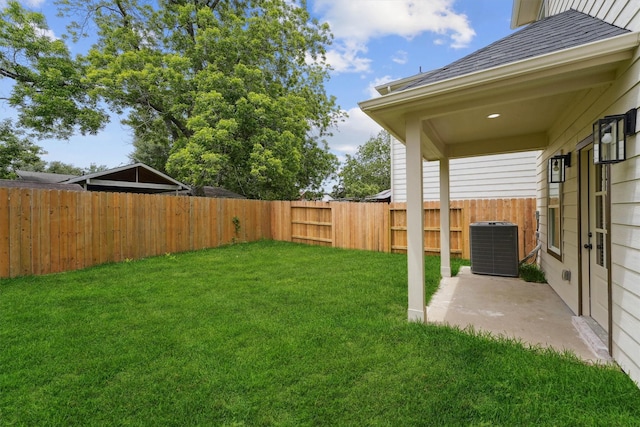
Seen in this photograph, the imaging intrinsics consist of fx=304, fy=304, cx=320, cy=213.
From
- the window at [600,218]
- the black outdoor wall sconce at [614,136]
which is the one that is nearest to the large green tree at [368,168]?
the window at [600,218]

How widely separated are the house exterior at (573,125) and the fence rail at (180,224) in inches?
113

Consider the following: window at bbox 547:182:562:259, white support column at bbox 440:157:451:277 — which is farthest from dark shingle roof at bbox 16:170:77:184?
window at bbox 547:182:562:259

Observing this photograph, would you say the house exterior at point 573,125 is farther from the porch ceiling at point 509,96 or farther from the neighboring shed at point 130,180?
the neighboring shed at point 130,180

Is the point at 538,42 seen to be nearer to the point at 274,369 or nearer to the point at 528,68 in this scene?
the point at 528,68

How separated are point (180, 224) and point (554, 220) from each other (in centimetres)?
836

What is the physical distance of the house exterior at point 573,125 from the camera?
2219 millimetres

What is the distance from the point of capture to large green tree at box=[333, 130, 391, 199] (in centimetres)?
3058

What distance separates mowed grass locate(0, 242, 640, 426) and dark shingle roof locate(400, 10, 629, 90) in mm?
2499

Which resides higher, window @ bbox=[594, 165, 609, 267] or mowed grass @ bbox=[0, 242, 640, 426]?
window @ bbox=[594, 165, 609, 267]

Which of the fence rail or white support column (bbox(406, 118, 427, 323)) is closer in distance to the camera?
white support column (bbox(406, 118, 427, 323))

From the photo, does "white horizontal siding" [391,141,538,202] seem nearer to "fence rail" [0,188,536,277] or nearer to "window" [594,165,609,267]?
"fence rail" [0,188,536,277]

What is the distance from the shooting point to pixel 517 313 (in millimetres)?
3625

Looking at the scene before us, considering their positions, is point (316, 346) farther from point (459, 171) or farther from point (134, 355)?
point (459, 171)

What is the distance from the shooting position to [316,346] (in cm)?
275
